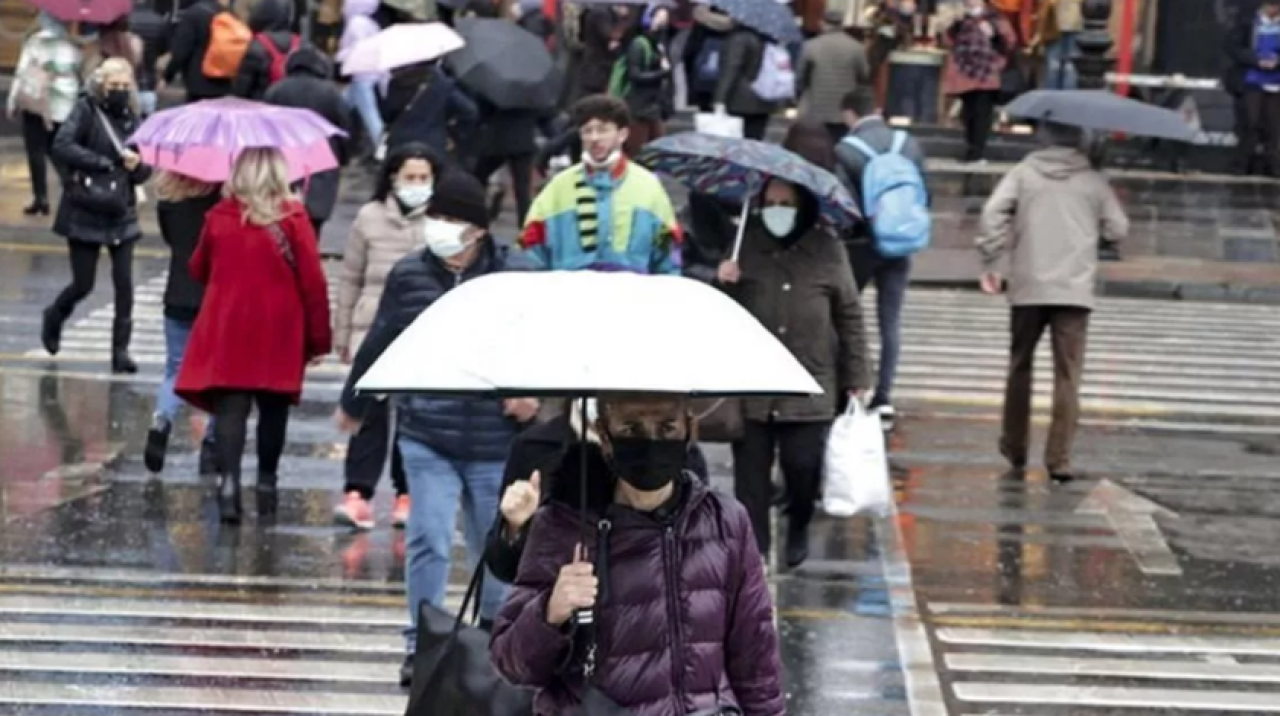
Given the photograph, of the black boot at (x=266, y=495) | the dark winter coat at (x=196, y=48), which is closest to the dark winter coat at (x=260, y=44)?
the dark winter coat at (x=196, y=48)

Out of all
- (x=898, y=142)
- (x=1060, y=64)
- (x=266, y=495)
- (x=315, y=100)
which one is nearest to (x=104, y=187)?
(x=315, y=100)

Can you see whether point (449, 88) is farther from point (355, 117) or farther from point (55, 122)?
point (355, 117)

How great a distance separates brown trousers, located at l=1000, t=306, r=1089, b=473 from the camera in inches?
572

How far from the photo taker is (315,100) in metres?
17.7

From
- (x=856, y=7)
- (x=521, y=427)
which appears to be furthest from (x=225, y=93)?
(x=521, y=427)

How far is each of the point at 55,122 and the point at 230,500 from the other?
10.0 meters

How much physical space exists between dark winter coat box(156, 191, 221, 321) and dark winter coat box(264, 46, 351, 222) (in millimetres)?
3960

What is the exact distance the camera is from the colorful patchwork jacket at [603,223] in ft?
39.4

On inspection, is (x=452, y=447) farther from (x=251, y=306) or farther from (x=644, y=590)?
(x=644, y=590)

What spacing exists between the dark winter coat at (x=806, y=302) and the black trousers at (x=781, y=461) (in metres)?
0.07

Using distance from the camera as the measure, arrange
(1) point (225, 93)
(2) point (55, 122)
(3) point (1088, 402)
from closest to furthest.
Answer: (3) point (1088, 402) < (2) point (55, 122) < (1) point (225, 93)

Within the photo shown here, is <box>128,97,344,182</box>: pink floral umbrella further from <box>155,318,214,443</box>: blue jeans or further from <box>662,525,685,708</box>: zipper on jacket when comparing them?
<box>662,525,685,708</box>: zipper on jacket

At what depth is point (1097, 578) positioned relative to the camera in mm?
12422

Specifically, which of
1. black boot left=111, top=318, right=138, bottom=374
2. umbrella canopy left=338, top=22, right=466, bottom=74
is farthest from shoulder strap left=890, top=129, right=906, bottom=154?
umbrella canopy left=338, top=22, right=466, bottom=74
